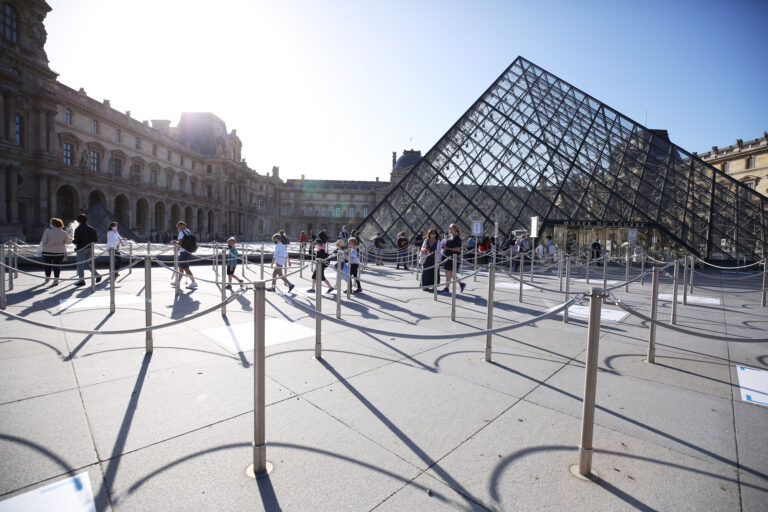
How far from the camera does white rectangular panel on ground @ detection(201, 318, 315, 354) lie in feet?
13.5

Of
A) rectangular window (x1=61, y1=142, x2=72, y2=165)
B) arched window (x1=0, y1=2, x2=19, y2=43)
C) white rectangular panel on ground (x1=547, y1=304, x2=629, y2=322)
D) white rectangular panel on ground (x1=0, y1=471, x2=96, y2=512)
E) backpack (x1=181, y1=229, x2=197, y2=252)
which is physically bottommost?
white rectangular panel on ground (x1=0, y1=471, x2=96, y2=512)

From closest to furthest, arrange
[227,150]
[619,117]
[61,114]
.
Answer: [619,117], [61,114], [227,150]

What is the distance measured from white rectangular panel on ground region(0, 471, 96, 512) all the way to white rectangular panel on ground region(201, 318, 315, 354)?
2060mm

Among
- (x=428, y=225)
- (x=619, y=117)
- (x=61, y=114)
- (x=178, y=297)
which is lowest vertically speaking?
(x=178, y=297)

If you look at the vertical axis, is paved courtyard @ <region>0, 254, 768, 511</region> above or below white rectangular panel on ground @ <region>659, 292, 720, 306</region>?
below

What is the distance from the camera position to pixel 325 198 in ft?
271

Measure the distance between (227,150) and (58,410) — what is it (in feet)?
222

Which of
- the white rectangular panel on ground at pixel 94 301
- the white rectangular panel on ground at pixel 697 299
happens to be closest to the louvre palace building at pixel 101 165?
→ the white rectangular panel on ground at pixel 94 301

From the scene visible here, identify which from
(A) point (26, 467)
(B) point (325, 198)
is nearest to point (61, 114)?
(A) point (26, 467)

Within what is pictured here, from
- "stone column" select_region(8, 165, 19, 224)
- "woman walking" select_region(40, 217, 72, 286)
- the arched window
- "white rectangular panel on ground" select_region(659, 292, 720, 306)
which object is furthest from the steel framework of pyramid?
the arched window

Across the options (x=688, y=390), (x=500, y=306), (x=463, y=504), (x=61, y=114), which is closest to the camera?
(x=463, y=504)

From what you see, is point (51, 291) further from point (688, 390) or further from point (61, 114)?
point (61, 114)

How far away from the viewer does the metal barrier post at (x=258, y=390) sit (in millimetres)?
1877

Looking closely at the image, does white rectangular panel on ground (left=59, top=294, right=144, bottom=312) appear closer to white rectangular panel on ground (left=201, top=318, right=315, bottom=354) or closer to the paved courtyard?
the paved courtyard
